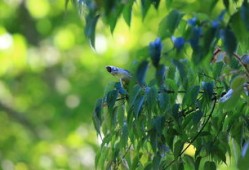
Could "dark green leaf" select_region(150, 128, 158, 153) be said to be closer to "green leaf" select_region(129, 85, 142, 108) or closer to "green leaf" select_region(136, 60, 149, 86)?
"green leaf" select_region(129, 85, 142, 108)

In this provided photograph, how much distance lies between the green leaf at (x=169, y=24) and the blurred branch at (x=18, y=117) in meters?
7.04

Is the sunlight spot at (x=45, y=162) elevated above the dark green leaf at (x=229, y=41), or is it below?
above

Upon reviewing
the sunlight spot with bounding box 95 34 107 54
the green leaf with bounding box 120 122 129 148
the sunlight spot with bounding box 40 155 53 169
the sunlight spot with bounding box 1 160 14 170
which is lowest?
the green leaf with bounding box 120 122 129 148

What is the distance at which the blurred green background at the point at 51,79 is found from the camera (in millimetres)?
8102

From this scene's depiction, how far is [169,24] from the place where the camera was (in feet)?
5.09

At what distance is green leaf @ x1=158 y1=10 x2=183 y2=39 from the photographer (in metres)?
1.53

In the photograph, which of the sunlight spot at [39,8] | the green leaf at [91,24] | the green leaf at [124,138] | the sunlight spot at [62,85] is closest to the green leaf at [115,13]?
the green leaf at [91,24]

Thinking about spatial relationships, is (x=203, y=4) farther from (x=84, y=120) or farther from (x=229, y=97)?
(x=84, y=120)

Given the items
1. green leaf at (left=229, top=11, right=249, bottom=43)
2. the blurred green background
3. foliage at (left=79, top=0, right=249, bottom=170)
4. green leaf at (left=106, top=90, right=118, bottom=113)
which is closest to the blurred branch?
the blurred green background

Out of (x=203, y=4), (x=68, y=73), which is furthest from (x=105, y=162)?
(x=68, y=73)

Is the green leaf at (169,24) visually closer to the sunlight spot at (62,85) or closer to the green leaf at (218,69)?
the green leaf at (218,69)

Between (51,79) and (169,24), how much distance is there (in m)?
7.44

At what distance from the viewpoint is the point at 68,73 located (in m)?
8.90

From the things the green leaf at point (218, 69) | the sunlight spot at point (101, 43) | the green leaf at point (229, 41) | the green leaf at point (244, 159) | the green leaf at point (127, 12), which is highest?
the sunlight spot at point (101, 43)
